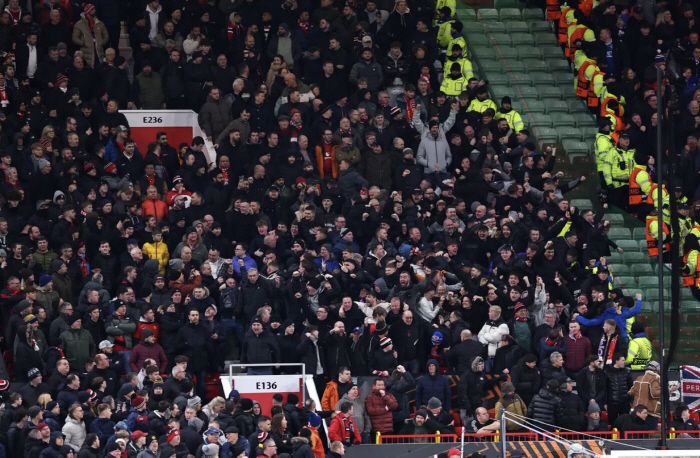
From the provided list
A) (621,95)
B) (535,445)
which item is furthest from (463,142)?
(535,445)

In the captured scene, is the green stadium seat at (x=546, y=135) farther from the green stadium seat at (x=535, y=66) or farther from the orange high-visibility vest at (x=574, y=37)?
the orange high-visibility vest at (x=574, y=37)

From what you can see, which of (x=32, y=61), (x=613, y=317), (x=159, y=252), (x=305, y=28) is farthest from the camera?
(x=305, y=28)

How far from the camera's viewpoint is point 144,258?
25.5m

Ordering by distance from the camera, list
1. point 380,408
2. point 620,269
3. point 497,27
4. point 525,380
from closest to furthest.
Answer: point 380,408 → point 525,380 → point 620,269 → point 497,27

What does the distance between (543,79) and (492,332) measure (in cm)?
1004

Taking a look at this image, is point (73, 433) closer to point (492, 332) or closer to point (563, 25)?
point (492, 332)

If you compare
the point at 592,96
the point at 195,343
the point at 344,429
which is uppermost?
the point at 592,96

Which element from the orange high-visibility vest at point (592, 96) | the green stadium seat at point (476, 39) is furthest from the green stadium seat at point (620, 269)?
the green stadium seat at point (476, 39)

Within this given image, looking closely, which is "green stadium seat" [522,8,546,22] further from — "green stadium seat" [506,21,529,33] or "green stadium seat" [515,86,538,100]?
"green stadium seat" [515,86,538,100]

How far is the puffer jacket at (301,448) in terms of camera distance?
70.2 ft

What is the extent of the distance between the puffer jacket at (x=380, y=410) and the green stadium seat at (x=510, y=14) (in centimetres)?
1376

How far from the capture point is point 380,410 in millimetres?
23156

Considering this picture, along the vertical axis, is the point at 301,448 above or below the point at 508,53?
below

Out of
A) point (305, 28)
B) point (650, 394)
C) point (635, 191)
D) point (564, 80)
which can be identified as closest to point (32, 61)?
point (305, 28)
